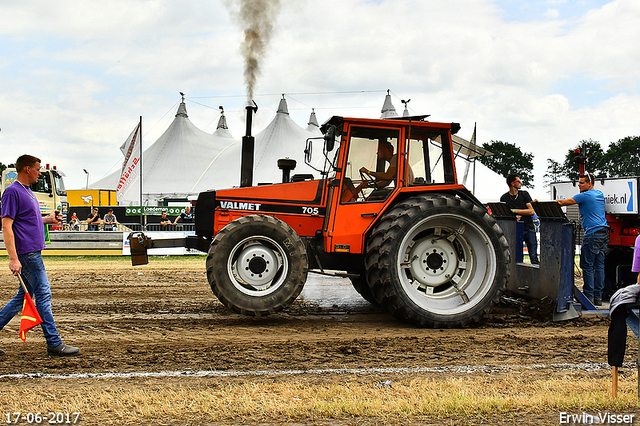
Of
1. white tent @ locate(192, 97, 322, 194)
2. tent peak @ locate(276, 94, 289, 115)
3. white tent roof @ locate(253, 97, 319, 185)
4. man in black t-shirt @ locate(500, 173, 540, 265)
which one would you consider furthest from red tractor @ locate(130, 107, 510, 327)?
tent peak @ locate(276, 94, 289, 115)

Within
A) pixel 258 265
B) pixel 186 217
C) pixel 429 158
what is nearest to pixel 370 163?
pixel 429 158

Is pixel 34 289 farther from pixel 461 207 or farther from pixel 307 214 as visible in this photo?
pixel 461 207

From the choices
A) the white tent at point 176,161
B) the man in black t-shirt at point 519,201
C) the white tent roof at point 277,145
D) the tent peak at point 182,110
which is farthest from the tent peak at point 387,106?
the man in black t-shirt at point 519,201

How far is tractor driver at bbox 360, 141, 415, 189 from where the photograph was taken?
582 centimetres

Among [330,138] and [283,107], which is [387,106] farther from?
[330,138]

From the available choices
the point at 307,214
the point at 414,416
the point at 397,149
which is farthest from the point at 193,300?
the point at 414,416

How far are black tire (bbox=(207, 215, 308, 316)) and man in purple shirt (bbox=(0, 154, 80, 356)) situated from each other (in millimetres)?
1544

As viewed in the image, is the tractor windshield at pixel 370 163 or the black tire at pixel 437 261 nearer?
the black tire at pixel 437 261

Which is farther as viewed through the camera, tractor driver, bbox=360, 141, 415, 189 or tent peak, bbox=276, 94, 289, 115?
tent peak, bbox=276, 94, 289, 115

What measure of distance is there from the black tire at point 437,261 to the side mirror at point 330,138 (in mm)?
958

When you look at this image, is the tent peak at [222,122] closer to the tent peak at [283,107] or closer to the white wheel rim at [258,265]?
the tent peak at [283,107]

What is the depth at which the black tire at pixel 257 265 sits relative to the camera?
546 centimetres

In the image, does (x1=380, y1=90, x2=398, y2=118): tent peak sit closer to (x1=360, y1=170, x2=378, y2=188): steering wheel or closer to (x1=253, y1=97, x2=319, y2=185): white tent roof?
(x1=253, y1=97, x2=319, y2=185): white tent roof

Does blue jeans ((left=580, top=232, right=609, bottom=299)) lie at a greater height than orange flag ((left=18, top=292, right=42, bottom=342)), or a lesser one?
greater
